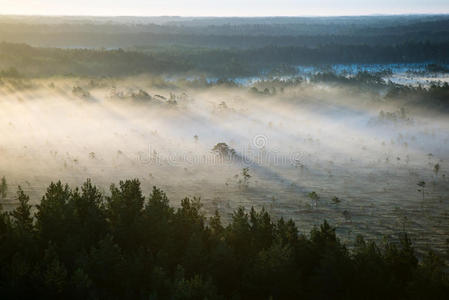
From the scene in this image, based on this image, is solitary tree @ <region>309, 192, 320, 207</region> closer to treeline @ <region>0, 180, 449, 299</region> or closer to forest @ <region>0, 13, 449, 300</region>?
forest @ <region>0, 13, 449, 300</region>

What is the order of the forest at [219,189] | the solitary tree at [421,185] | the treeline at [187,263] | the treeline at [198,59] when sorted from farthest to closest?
the treeline at [198,59] → the solitary tree at [421,185] → the forest at [219,189] → the treeline at [187,263]

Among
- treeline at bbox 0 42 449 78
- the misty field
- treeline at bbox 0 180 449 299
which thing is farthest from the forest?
treeline at bbox 0 42 449 78

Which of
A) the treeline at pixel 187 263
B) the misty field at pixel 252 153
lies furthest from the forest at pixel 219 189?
the misty field at pixel 252 153

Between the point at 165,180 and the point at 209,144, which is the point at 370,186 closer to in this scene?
the point at 165,180

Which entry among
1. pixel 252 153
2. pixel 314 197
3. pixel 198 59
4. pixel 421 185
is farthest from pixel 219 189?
pixel 198 59

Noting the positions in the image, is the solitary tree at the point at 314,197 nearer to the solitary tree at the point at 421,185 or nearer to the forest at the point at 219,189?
the forest at the point at 219,189
